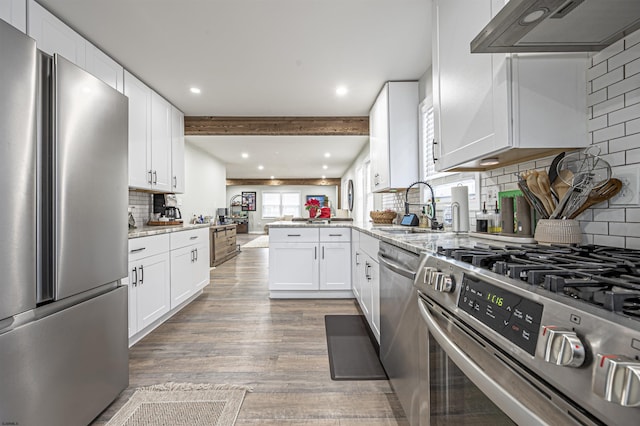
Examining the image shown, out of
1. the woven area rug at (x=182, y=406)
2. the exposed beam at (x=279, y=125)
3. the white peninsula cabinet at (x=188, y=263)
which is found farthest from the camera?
the exposed beam at (x=279, y=125)

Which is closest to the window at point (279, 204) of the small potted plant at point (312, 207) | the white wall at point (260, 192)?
the white wall at point (260, 192)

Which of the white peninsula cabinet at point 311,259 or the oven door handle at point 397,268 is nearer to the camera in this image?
the oven door handle at point 397,268

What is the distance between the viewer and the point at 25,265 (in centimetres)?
111

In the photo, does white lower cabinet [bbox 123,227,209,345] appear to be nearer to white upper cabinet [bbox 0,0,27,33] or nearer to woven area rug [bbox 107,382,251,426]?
woven area rug [bbox 107,382,251,426]

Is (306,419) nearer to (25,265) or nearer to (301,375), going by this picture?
(301,375)

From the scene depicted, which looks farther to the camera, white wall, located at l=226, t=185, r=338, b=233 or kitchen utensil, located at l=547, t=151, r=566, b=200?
white wall, located at l=226, t=185, r=338, b=233

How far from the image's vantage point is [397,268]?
1.46m

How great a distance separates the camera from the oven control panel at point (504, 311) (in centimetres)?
56

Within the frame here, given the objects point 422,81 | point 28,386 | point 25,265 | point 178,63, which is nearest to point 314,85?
point 422,81

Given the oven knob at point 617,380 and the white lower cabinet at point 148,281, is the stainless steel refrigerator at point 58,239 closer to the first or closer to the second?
the white lower cabinet at point 148,281

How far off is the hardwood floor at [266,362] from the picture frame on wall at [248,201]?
33.8ft

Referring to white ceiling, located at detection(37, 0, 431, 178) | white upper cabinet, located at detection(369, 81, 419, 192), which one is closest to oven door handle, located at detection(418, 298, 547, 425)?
white ceiling, located at detection(37, 0, 431, 178)

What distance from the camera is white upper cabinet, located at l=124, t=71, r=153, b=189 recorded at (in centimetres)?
294

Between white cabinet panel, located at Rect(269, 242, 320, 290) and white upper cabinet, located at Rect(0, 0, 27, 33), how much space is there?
102 inches
